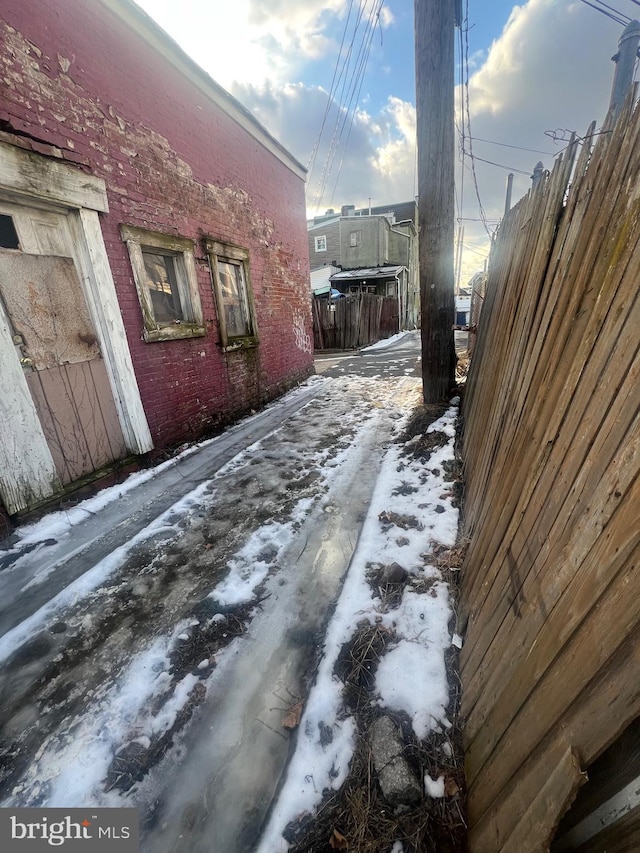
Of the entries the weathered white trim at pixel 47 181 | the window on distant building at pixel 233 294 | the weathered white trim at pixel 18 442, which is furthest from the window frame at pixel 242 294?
the weathered white trim at pixel 18 442

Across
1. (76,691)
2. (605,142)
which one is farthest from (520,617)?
(76,691)

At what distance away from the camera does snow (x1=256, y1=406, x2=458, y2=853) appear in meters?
1.30

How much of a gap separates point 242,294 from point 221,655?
5303 mm

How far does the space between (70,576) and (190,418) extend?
98.7 inches

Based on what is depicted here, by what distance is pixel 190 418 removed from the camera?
4.66 meters

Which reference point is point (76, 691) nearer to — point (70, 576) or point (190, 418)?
point (70, 576)

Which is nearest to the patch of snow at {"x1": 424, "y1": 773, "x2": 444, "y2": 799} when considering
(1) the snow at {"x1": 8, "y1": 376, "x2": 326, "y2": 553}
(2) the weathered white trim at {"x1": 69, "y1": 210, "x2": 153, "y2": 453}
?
(1) the snow at {"x1": 8, "y1": 376, "x2": 326, "y2": 553}

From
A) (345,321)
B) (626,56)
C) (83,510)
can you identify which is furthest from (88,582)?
(345,321)

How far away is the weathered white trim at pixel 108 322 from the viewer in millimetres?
3252

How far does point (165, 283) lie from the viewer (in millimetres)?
4336

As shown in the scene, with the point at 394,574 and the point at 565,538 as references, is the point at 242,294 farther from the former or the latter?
the point at 565,538

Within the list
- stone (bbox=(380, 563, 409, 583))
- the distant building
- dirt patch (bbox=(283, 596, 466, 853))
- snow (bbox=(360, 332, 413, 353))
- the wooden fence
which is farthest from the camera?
the distant building

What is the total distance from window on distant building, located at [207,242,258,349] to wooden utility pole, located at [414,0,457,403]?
276cm

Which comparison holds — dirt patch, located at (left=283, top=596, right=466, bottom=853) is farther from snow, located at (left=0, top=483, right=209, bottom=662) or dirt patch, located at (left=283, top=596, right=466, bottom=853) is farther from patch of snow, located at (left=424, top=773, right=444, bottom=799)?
snow, located at (left=0, top=483, right=209, bottom=662)
